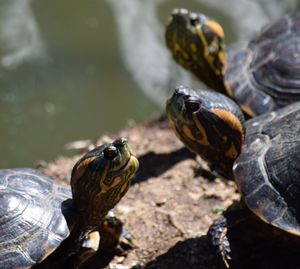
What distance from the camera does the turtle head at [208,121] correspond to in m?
4.08

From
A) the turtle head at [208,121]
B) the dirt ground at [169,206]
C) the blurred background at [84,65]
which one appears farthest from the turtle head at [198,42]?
the turtle head at [208,121]

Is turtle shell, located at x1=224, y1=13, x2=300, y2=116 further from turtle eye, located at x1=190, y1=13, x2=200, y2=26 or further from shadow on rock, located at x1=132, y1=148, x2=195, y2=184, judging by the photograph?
shadow on rock, located at x1=132, y1=148, x2=195, y2=184

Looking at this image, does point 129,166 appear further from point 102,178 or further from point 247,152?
point 247,152

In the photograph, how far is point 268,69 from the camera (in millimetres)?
5734

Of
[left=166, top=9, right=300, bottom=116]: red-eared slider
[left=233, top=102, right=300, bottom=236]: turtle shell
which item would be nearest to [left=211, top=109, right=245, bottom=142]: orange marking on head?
[left=233, top=102, right=300, bottom=236]: turtle shell

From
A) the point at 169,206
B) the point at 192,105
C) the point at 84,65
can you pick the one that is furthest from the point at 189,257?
the point at 84,65

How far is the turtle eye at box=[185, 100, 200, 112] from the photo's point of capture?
13.3ft

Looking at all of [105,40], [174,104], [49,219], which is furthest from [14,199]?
[105,40]

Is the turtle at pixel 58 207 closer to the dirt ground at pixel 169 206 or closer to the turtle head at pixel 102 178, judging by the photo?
the turtle head at pixel 102 178

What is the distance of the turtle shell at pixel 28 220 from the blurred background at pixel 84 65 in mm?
3086

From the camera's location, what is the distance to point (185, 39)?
6.09 meters

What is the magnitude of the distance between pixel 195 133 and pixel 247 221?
2.08 ft

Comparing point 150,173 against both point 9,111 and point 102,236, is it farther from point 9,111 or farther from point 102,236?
point 9,111

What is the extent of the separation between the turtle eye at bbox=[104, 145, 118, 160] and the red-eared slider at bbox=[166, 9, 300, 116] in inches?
85.2
